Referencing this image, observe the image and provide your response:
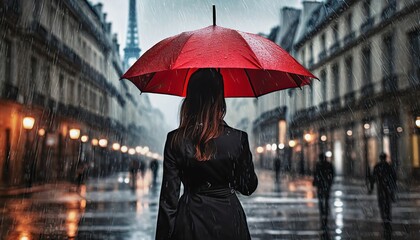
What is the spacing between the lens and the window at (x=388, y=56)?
30703mm

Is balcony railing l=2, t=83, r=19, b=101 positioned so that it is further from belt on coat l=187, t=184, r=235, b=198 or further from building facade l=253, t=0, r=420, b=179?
belt on coat l=187, t=184, r=235, b=198

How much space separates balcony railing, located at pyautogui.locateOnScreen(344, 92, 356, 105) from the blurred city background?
0.30 feet

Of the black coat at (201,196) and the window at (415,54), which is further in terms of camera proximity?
the window at (415,54)

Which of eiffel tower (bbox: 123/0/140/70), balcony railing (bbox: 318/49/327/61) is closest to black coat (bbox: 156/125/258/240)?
balcony railing (bbox: 318/49/327/61)

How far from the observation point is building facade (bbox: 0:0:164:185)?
90.0 ft

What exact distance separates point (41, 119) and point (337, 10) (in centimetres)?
2095

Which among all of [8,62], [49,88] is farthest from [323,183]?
[49,88]

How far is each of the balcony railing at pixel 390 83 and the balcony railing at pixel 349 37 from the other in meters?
6.33

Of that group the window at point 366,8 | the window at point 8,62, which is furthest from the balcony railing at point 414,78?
the window at point 8,62

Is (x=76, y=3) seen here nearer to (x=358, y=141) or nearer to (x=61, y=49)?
(x=61, y=49)

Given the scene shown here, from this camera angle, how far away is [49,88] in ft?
111

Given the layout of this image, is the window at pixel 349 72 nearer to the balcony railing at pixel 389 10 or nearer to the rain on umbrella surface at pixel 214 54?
the balcony railing at pixel 389 10

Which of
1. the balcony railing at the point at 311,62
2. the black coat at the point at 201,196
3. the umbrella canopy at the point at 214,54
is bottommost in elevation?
the black coat at the point at 201,196

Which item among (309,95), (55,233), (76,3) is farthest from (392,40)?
(55,233)
